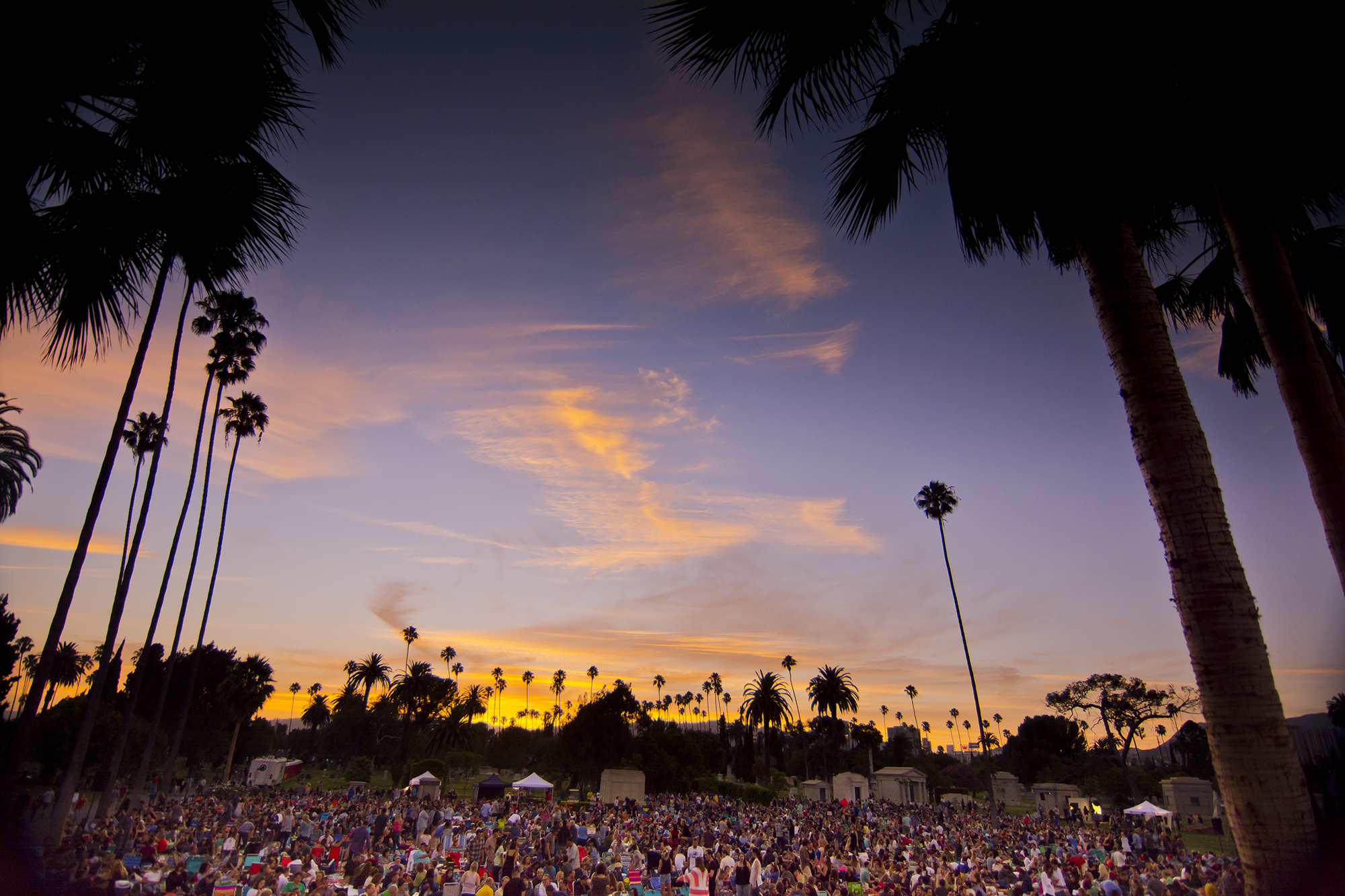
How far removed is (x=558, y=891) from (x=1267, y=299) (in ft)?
57.6

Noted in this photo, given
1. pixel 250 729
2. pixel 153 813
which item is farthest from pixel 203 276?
pixel 250 729

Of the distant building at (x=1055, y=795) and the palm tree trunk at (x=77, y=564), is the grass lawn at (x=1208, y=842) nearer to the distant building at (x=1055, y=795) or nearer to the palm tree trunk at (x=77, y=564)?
the distant building at (x=1055, y=795)

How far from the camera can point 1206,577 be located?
3895 mm

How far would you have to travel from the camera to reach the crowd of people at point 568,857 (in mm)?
14516

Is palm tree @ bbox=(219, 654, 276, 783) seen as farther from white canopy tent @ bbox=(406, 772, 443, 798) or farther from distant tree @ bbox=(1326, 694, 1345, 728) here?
distant tree @ bbox=(1326, 694, 1345, 728)

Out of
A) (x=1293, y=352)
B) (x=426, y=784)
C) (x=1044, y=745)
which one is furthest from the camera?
(x=1044, y=745)

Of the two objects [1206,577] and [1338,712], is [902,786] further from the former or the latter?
[1206,577]

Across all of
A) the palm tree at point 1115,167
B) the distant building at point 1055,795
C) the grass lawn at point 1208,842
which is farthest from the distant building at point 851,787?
the palm tree at point 1115,167

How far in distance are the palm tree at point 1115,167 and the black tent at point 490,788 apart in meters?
46.8

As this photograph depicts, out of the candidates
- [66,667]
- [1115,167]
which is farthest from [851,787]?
[66,667]

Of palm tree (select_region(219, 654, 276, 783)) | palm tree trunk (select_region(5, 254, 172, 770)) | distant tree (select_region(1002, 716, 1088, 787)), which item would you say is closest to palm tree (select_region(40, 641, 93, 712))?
palm tree (select_region(219, 654, 276, 783))

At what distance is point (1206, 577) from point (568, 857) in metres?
21.0

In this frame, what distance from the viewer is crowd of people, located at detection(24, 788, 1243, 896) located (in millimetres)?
14516

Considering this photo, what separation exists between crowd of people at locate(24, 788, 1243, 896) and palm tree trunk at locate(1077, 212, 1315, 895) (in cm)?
324
